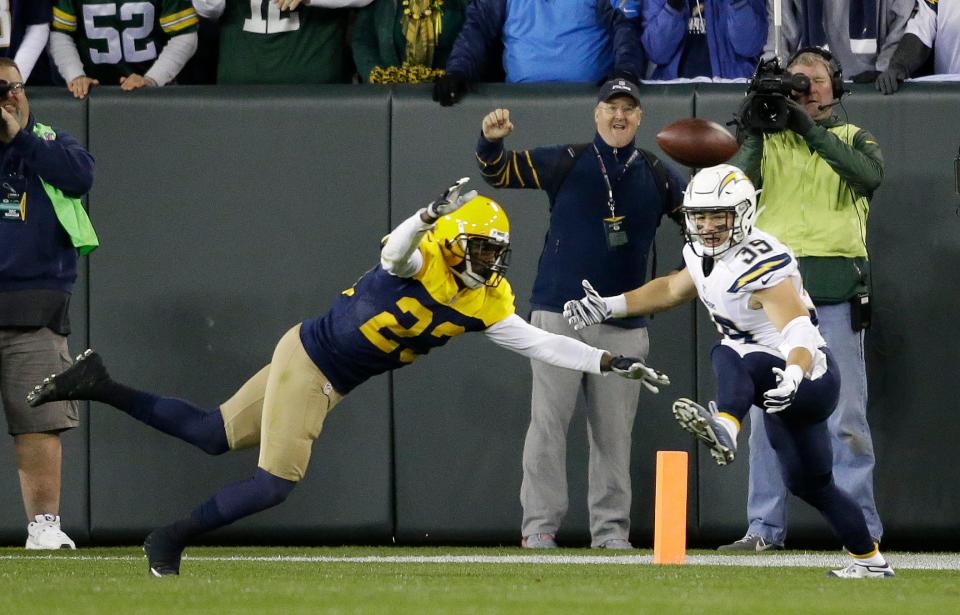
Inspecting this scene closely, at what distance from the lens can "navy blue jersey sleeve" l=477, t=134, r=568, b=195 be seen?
7.32m

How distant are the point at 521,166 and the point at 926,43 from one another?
2123 millimetres

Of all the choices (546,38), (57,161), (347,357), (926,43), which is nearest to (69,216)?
(57,161)

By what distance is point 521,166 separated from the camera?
7449mm

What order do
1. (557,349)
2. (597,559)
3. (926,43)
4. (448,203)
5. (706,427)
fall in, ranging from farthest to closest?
(926,43)
(597,559)
(557,349)
(448,203)
(706,427)

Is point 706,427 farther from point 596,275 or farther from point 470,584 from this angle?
point 596,275

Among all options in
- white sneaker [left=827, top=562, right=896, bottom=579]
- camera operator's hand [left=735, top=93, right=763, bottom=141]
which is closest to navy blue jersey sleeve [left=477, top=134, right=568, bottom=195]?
camera operator's hand [left=735, top=93, right=763, bottom=141]

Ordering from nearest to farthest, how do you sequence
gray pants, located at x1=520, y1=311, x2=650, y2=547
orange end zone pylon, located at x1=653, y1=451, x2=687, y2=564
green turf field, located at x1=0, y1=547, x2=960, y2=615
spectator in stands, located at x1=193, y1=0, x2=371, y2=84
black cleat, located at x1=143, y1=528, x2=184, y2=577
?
1. green turf field, located at x1=0, y1=547, x2=960, y2=615
2. black cleat, located at x1=143, y1=528, x2=184, y2=577
3. orange end zone pylon, located at x1=653, y1=451, x2=687, y2=564
4. gray pants, located at x1=520, y1=311, x2=650, y2=547
5. spectator in stands, located at x1=193, y1=0, x2=371, y2=84

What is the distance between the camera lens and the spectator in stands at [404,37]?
822 centimetres

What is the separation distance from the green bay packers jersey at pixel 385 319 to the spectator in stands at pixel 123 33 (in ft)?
9.19

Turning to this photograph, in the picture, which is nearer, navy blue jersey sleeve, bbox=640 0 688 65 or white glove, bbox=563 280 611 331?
white glove, bbox=563 280 611 331

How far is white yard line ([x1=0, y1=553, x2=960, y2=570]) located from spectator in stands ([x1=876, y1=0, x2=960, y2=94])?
2295 mm

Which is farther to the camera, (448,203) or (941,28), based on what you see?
(941,28)

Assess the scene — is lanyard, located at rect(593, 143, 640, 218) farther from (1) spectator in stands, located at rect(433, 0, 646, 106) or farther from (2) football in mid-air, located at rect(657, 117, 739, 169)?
(1) spectator in stands, located at rect(433, 0, 646, 106)

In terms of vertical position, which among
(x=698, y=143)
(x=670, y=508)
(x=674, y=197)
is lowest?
(x=670, y=508)
